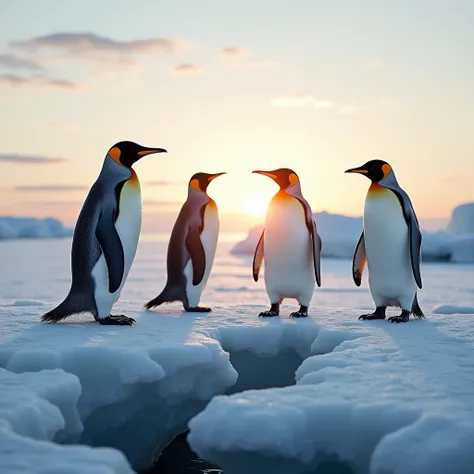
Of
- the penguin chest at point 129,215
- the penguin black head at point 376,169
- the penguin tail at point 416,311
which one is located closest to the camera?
the penguin chest at point 129,215

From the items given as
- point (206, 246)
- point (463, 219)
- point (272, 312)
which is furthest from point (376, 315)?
point (463, 219)

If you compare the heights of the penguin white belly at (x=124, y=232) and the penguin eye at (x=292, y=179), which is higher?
the penguin eye at (x=292, y=179)

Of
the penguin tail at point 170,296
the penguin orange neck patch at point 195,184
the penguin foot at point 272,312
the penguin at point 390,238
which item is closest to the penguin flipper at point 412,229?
the penguin at point 390,238

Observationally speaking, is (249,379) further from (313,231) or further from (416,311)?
(416,311)

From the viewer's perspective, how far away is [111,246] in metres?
5.09

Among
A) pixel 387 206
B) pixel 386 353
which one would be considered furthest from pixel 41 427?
pixel 387 206

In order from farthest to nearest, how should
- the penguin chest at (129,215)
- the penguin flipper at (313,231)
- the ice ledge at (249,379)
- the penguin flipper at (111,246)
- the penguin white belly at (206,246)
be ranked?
the penguin white belly at (206,246)
the penguin flipper at (313,231)
the penguin chest at (129,215)
the penguin flipper at (111,246)
the ice ledge at (249,379)

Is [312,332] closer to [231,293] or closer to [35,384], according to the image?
[35,384]

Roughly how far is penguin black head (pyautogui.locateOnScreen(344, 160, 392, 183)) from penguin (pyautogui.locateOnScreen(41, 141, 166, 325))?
1.85 metres

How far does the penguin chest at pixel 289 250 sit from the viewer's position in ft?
19.8

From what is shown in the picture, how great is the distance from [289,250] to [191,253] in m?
0.89

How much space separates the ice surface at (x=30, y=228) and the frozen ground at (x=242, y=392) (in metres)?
64.0

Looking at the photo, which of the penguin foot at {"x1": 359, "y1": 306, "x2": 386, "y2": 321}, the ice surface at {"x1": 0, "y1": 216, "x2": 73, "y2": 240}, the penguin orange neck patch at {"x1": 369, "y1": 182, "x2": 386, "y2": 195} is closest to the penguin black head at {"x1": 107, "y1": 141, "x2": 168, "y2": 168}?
the penguin orange neck patch at {"x1": 369, "y1": 182, "x2": 386, "y2": 195}

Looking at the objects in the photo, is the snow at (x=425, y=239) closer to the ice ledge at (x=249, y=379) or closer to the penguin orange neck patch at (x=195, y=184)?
the penguin orange neck patch at (x=195, y=184)
